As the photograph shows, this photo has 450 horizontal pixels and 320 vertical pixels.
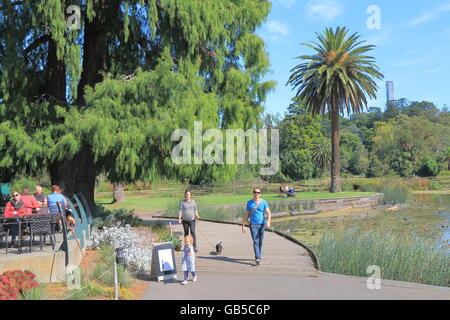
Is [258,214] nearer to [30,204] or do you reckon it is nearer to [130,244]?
[130,244]

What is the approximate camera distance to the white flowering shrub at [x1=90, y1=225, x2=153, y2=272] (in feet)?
31.2

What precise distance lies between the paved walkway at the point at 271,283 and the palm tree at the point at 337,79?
3029 centimetres

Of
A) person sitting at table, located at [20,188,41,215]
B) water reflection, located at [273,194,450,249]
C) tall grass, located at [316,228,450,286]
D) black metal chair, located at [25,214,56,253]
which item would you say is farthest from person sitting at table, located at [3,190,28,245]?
water reflection, located at [273,194,450,249]

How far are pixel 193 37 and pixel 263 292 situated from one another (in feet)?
28.2

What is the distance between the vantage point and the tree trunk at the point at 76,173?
1448 cm

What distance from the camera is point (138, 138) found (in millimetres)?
12086

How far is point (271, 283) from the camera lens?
8367mm

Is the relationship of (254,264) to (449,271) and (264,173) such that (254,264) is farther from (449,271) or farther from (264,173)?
(264,173)

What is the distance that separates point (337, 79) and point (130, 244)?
33.4 metres

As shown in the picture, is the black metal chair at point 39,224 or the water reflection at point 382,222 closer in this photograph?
the black metal chair at point 39,224

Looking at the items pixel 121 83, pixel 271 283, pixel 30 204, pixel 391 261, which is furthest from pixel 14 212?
pixel 391 261

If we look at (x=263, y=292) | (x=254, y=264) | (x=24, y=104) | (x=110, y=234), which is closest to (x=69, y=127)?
(x=24, y=104)

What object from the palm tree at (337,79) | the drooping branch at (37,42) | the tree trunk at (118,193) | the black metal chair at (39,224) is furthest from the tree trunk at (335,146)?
the black metal chair at (39,224)

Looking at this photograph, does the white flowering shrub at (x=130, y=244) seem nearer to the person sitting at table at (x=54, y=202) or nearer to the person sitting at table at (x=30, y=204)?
the person sitting at table at (x=54, y=202)
